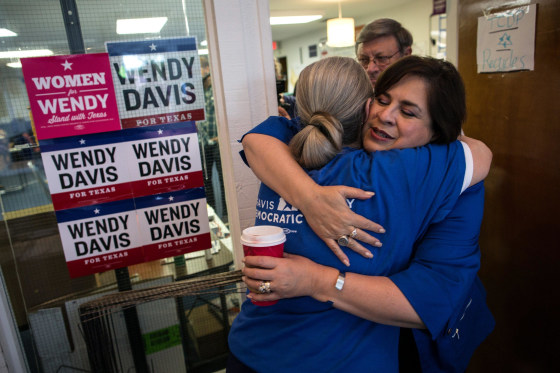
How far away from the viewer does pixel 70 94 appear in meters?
1.29

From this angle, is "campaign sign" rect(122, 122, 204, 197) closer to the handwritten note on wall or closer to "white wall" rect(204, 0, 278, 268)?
"white wall" rect(204, 0, 278, 268)

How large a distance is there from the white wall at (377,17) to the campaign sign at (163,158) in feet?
11.2

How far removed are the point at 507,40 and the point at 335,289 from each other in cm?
137

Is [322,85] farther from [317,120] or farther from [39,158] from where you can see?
[39,158]

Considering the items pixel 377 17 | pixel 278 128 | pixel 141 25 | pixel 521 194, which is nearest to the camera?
pixel 278 128

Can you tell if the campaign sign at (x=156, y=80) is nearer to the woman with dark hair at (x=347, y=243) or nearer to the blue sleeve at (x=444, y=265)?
the woman with dark hair at (x=347, y=243)

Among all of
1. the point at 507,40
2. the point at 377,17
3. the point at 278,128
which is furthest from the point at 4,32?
the point at 377,17

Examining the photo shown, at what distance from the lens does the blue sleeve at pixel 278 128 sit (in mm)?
1094

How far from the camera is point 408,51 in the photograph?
6.03 ft

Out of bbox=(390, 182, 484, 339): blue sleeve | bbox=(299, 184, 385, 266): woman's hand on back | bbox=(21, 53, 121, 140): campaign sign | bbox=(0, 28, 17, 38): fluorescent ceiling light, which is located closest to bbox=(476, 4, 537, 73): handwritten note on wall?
bbox=(390, 182, 484, 339): blue sleeve

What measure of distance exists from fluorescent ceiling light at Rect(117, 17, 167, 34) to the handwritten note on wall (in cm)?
137

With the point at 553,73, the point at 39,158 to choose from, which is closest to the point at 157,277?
the point at 39,158

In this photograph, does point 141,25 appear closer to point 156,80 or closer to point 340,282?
point 156,80

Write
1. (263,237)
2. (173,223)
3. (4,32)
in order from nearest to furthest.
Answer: (263,237) < (4,32) < (173,223)
